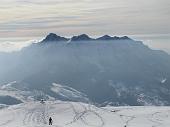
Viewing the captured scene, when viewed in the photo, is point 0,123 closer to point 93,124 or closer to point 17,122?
point 17,122

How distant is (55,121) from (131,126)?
32883 mm

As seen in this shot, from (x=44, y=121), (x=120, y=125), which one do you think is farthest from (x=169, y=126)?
(x=44, y=121)

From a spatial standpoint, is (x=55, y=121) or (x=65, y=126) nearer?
(x=65, y=126)

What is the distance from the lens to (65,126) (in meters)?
182

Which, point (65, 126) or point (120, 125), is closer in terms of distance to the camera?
point (65, 126)

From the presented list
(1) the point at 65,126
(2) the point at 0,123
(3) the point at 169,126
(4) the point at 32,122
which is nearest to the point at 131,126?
(3) the point at 169,126

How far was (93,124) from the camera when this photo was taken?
19612cm

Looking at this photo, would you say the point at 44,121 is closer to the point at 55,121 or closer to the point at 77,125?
the point at 55,121

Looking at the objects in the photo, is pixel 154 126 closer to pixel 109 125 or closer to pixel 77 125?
pixel 109 125

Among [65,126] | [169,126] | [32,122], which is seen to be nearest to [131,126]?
[169,126]

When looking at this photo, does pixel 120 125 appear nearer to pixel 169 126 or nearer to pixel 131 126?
pixel 131 126

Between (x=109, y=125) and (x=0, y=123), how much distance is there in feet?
153

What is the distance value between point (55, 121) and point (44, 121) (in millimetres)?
4874

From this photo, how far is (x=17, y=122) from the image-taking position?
198 m
